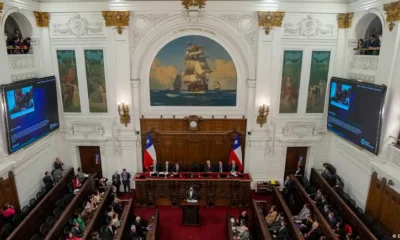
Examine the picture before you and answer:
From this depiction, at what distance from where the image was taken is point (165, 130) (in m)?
14.0

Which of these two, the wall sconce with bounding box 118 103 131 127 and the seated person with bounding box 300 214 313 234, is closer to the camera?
the seated person with bounding box 300 214 313 234

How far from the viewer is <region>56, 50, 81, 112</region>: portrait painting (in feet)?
43.2

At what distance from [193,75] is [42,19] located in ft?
23.3

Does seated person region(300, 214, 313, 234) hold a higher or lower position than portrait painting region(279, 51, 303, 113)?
lower

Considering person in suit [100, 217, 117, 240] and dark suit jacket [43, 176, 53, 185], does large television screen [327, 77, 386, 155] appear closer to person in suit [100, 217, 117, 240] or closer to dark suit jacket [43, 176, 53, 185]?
person in suit [100, 217, 117, 240]

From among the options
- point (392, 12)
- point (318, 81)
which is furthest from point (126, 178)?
point (392, 12)

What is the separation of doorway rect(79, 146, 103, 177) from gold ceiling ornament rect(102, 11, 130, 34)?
19.6 ft

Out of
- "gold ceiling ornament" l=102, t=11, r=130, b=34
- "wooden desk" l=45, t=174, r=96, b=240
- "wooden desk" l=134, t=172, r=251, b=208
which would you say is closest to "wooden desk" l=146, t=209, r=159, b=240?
"wooden desk" l=134, t=172, r=251, b=208

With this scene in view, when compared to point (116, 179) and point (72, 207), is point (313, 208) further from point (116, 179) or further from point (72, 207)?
point (72, 207)

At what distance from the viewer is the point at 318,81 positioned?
44.4ft

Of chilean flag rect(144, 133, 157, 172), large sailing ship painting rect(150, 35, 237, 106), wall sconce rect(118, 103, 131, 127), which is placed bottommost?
chilean flag rect(144, 133, 157, 172)

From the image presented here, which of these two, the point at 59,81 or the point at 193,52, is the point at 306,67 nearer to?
the point at 193,52

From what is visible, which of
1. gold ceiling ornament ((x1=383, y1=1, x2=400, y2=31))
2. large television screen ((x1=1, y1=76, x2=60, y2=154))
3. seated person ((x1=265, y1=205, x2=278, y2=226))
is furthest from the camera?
seated person ((x1=265, y1=205, x2=278, y2=226))

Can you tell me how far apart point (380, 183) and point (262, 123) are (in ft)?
17.2
